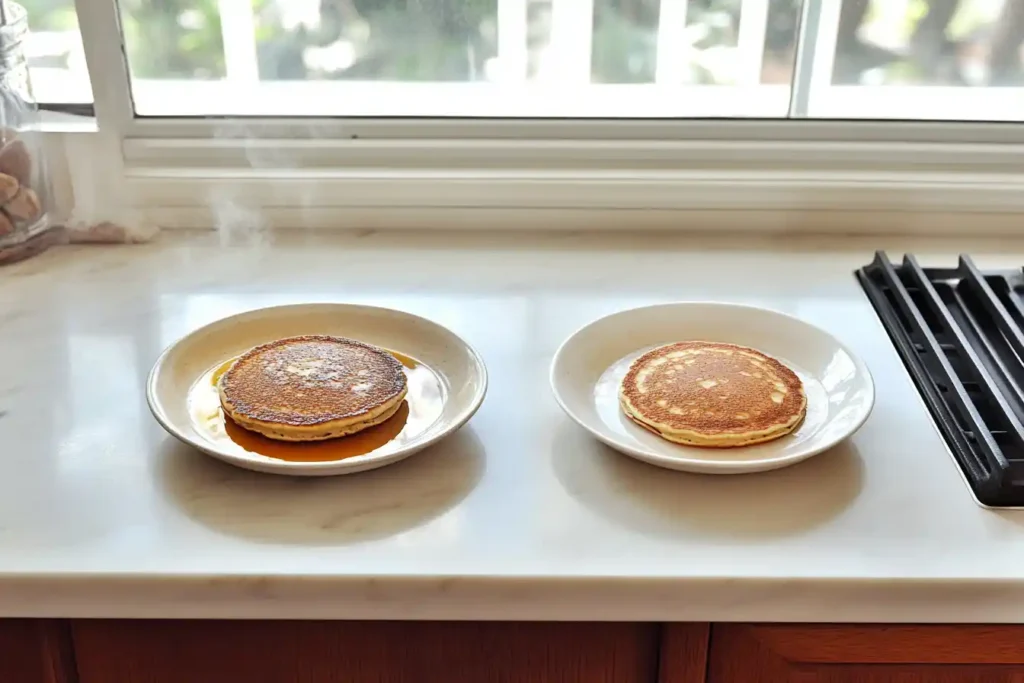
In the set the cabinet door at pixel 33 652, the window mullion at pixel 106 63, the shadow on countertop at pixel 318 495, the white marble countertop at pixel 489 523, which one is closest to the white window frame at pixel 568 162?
the window mullion at pixel 106 63

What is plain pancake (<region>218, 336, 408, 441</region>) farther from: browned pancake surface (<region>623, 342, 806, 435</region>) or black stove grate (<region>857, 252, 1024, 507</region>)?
black stove grate (<region>857, 252, 1024, 507</region>)

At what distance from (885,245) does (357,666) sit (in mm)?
822

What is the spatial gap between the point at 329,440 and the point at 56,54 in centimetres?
72

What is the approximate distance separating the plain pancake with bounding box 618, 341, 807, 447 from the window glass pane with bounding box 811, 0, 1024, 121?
1.76 feet

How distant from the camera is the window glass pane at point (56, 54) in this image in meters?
1.20

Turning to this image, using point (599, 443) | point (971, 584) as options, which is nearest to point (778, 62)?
point (599, 443)

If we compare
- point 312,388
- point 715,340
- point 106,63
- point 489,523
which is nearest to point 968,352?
point 715,340

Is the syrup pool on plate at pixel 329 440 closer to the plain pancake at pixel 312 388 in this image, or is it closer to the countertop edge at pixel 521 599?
the plain pancake at pixel 312 388

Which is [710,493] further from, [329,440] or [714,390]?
[329,440]

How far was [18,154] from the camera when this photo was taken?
1.12 metres

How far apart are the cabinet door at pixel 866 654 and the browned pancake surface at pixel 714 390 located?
16 centimetres

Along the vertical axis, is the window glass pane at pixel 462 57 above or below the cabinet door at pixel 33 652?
above

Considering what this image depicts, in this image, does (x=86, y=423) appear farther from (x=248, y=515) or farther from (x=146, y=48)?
(x=146, y=48)

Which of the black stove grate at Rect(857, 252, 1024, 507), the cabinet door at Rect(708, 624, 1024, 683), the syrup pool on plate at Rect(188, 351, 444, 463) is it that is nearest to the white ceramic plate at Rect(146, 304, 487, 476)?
the syrup pool on plate at Rect(188, 351, 444, 463)
